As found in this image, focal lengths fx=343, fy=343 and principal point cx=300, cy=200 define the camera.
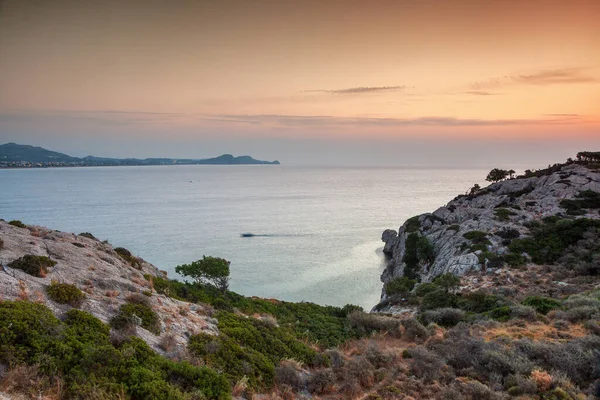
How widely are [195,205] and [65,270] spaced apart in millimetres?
125851

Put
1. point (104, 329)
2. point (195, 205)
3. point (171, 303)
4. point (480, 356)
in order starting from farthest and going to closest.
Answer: point (195, 205), point (171, 303), point (480, 356), point (104, 329)

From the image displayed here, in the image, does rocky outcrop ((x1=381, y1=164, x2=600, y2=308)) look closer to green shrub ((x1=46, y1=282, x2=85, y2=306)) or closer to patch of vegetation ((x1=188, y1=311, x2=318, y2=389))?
patch of vegetation ((x1=188, y1=311, x2=318, y2=389))

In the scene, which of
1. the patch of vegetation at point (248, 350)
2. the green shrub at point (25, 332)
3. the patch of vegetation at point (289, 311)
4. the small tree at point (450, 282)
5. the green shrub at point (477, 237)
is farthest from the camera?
the green shrub at point (477, 237)

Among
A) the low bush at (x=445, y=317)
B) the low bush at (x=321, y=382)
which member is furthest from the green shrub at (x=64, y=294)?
the low bush at (x=445, y=317)

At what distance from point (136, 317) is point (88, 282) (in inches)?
151

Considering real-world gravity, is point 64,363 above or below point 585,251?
above

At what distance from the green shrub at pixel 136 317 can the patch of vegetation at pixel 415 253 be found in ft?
134

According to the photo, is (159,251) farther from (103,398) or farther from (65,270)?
(103,398)

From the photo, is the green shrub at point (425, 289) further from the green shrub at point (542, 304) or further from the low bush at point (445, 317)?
the green shrub at point (542, 304)

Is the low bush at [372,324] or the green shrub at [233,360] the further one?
the low bush at [372,324]

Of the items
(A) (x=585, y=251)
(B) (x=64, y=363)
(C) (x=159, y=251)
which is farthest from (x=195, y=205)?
(B) (x=64, y=363)

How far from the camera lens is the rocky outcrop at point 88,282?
1119cm

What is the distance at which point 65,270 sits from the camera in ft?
47.4

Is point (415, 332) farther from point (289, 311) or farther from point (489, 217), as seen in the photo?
point (489, 217)
